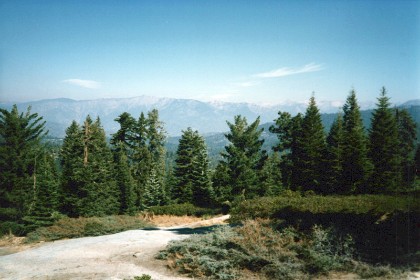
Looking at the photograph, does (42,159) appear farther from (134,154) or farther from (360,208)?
(360,208)

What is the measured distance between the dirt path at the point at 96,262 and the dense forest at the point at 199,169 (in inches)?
609

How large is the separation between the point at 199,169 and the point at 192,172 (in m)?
1.02

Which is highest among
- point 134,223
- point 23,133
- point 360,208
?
point 23,133

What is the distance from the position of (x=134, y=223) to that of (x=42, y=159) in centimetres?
1770

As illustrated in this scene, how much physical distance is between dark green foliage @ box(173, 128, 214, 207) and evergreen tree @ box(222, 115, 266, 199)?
4938 millimetres

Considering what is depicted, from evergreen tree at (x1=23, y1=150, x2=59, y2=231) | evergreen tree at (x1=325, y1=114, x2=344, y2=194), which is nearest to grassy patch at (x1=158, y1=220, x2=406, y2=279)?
evergreen tree at (x1=23, y1=150, x2=59, y2=231)

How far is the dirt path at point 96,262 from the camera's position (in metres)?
9.98

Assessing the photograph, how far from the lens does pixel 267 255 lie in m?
9.40

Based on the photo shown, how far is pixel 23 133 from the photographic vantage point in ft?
93.5

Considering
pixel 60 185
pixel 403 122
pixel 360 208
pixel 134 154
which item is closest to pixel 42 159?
pixel 60 185

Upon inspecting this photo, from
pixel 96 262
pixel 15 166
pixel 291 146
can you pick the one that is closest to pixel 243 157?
pixel 291 146

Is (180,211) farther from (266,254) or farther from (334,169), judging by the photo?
(266,254)

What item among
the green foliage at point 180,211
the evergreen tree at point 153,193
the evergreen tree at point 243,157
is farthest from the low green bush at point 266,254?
the evergreen tree at point 153,193

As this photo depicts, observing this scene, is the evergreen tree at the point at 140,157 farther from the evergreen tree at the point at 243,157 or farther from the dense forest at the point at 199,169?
the evergreen tree at the point at 243,157
